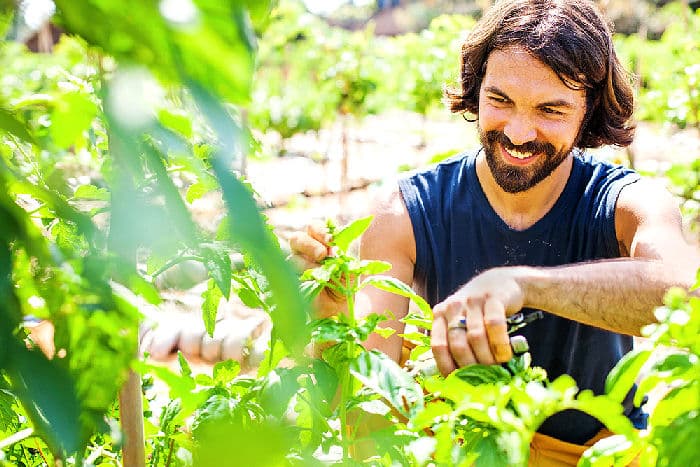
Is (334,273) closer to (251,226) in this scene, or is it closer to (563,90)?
(251,226)

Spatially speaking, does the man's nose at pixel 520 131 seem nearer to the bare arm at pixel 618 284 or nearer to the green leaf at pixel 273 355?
the bare arm at pixel 618 284

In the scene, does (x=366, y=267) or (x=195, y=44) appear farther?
(x=366, y=267)

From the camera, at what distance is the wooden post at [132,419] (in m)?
0.95

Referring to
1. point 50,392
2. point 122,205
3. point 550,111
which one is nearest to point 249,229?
point 122,205

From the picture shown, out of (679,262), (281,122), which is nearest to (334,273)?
(679,262)

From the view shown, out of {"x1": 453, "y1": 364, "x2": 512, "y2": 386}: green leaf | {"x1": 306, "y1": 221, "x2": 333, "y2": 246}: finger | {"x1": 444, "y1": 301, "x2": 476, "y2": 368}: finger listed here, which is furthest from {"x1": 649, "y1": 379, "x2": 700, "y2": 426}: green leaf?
{"x1": 306, "y1": 221, "x2": 333, "y2": 246}: finger

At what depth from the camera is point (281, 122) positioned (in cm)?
957

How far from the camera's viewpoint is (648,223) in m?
1.94

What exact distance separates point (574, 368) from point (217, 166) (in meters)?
2.04

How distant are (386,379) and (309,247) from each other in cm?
43

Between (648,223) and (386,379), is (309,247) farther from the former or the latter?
(648,223)

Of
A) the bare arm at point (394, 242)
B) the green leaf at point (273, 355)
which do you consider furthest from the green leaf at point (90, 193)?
the bare arm at point (394, 242)

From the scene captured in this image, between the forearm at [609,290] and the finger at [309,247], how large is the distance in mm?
373

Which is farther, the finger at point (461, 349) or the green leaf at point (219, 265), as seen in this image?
the finger at point (461, 349)
